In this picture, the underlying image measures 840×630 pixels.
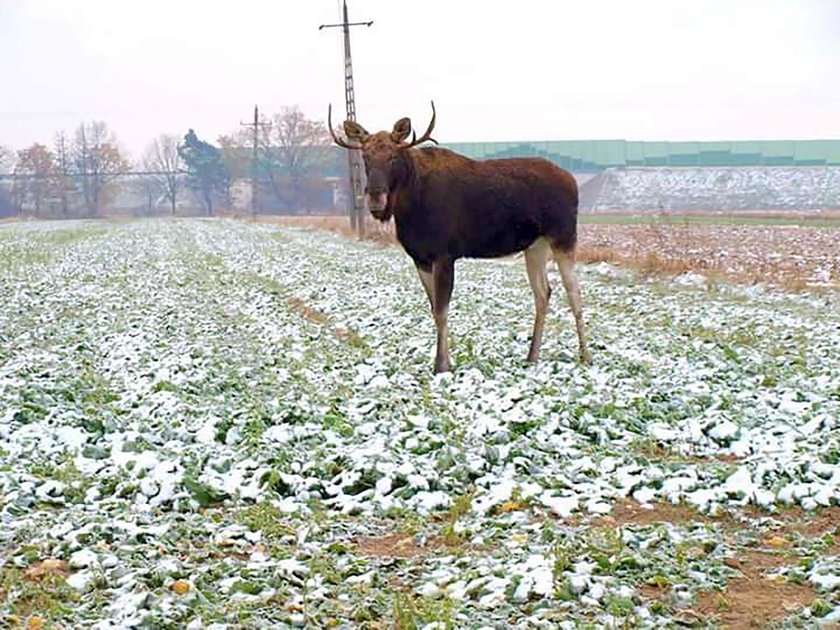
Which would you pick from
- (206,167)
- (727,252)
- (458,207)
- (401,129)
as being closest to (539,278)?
(458,207)

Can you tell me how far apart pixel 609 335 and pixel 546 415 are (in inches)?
220

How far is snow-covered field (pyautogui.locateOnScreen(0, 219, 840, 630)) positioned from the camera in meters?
5.71

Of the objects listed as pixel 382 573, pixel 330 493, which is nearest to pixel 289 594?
pixel 382 573

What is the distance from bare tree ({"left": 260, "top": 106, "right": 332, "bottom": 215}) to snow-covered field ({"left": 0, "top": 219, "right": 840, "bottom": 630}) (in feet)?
358

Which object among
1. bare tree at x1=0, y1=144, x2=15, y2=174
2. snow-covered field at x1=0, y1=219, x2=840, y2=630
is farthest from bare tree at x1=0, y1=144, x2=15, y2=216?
snow-covered field at x1=0, y1=219, x2=840, y2=630

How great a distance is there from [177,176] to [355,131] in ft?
475

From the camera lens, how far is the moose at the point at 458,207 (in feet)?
40.2

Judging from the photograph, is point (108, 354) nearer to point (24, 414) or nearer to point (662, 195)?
point (24, 414)

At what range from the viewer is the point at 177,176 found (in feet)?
500

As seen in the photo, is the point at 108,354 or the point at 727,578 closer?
the point at 727,578

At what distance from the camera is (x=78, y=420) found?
9.73 meters

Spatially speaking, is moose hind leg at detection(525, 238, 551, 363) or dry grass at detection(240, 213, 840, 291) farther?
dry grass at detection(240, 213, 840, 291)

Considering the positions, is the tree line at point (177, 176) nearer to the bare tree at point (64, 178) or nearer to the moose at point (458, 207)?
the bare tree at point (64, 178)

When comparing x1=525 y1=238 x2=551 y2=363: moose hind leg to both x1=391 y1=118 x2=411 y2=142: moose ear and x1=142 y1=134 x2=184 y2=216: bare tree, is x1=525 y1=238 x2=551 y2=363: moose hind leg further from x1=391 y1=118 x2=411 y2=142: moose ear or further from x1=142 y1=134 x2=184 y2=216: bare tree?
x1=142 y1=134 x2=184 y2=216: bare tree
